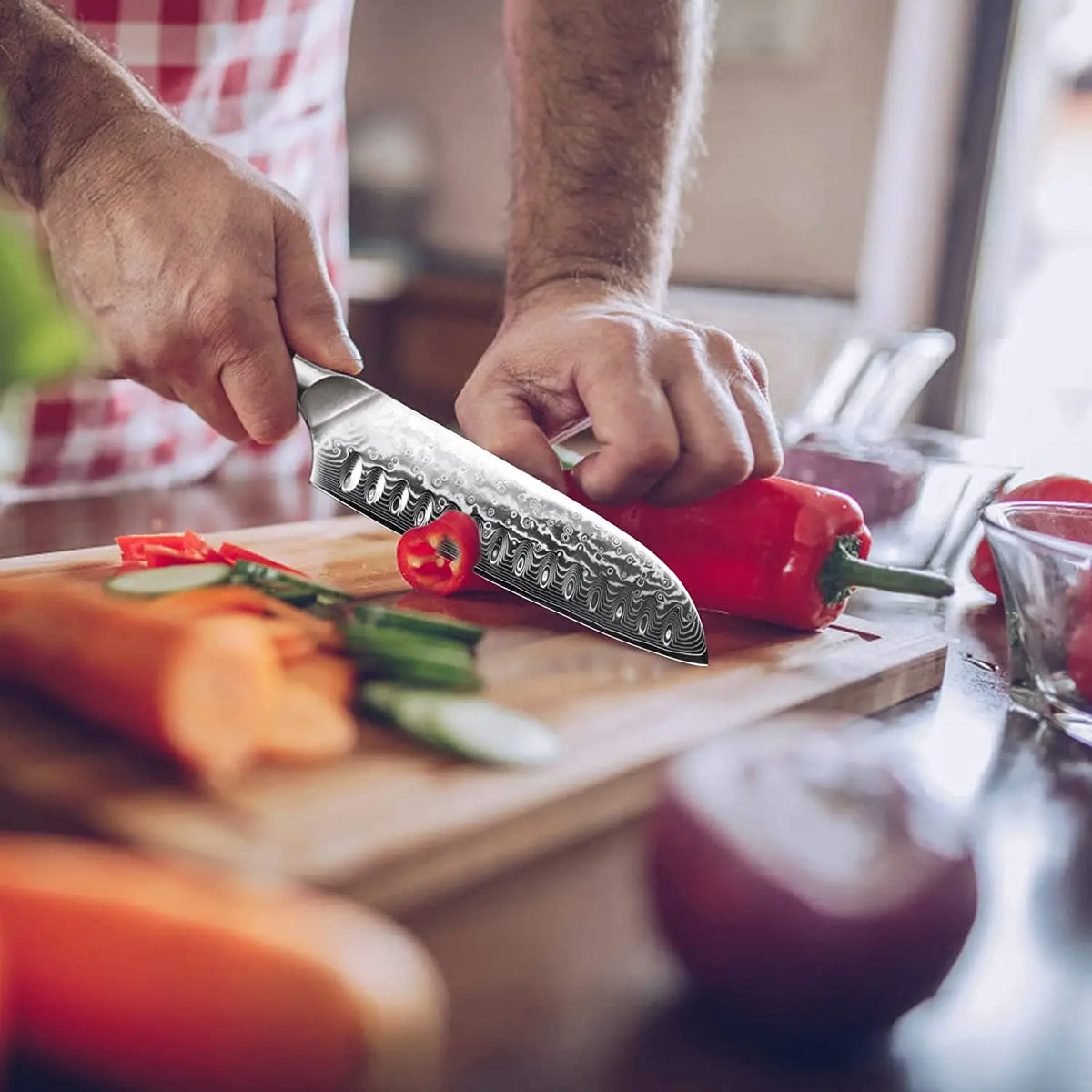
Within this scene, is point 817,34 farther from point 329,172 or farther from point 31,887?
point 31,887

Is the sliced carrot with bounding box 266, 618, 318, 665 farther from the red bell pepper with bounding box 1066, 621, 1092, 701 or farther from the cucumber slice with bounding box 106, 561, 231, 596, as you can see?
the red bell pepper with bounding box 1066, 621, 1092, 701

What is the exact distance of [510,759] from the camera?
1.82ft

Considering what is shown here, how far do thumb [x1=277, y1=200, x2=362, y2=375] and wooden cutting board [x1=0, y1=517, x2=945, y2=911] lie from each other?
0.86 ft

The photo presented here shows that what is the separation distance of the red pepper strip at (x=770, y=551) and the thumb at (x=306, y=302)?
21cm

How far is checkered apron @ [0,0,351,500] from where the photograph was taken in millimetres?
1359

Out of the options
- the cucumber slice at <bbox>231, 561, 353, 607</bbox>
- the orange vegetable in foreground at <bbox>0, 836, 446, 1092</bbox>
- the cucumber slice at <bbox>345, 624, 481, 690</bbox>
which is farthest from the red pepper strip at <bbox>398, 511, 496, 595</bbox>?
the orange vegetable in foreground at <bbox>0, 836, 446, 1092</bbox>

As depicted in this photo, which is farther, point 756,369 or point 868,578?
point 756,369

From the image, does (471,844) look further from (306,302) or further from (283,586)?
(306,302)

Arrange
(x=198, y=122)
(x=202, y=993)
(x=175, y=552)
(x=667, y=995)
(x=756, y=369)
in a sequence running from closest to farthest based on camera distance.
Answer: (x=202, y=993), (x=667, y=995), (x=175, y=552), (x=756, y=369), (x=198, y=122)

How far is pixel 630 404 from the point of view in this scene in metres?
0.88

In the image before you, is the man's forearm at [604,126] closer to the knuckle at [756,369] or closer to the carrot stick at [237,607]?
the knuckle at [756,369]

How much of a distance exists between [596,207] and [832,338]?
6.54 ft

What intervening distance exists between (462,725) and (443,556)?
324 millimetres

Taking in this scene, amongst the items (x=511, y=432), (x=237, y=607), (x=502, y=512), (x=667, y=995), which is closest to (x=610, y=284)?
(x=511, y=432)
